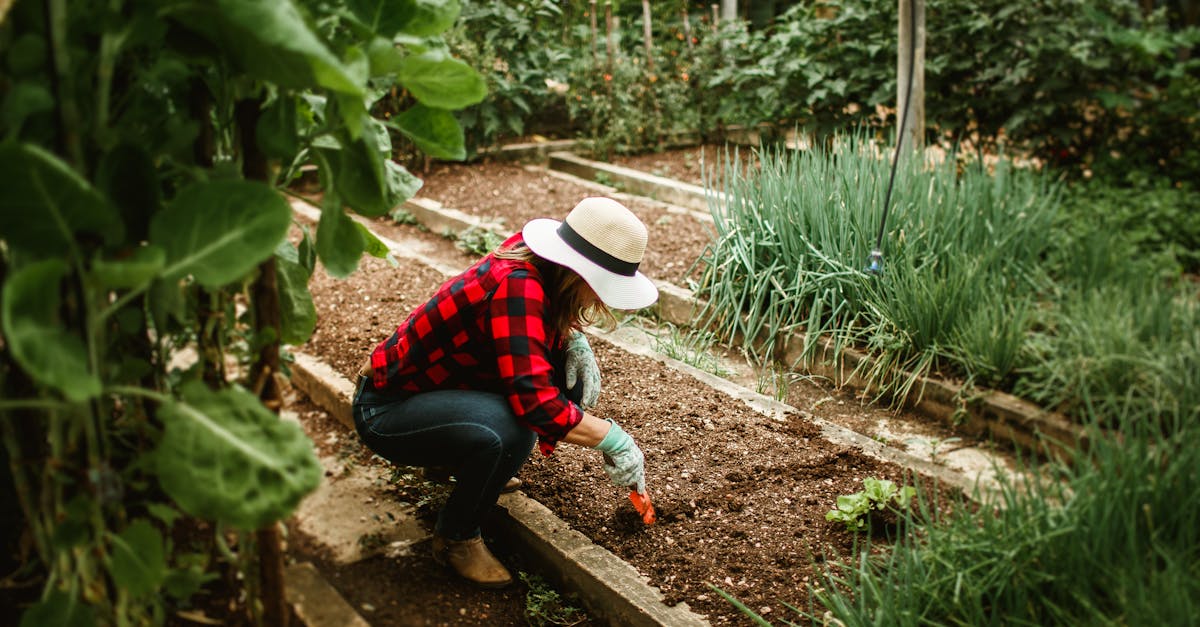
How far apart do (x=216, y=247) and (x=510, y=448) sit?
1.37m

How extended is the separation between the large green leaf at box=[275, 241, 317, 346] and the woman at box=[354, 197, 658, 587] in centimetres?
63

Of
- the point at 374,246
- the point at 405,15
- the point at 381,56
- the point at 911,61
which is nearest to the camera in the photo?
the point at 381,56

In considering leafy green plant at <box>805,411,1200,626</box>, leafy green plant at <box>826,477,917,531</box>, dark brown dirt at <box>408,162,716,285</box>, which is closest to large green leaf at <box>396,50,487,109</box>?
leafy green plant at <box>805,411,1200,626</box>

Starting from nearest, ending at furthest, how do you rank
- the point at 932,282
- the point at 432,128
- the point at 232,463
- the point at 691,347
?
the point at 232,463, the point at 432,128, the point at 932,282, the point at 691,347

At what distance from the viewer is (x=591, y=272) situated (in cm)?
255

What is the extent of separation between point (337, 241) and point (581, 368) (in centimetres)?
136

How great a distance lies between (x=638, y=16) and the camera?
1113 cm

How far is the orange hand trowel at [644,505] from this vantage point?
2844mm

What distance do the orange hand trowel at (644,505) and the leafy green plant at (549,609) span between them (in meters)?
0.35

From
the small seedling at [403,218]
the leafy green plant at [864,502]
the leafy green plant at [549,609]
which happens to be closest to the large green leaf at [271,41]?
the leafy green plant at [549,609]

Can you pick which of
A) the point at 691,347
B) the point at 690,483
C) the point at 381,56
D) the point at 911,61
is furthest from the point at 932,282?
the point at 381,56

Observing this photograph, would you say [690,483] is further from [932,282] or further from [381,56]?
[381,56]

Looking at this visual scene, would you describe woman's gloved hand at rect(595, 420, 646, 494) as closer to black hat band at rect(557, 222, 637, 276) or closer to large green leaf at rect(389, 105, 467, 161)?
black hat band at rect(557, 222, 637, 276)

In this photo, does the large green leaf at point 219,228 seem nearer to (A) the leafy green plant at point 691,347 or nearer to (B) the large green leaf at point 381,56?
(B) the large green leaf at point 381,56
